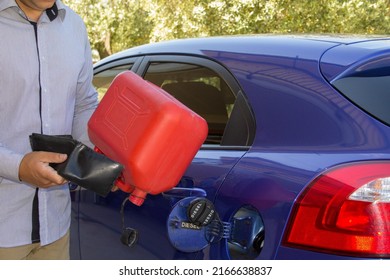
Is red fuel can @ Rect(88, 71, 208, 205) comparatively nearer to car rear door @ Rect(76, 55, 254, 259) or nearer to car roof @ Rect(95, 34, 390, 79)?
car rear door @ Rect(76, 55, 254, 259)

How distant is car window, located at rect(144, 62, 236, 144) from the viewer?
8.87ft

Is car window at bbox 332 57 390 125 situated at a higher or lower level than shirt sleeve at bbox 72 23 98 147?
higher

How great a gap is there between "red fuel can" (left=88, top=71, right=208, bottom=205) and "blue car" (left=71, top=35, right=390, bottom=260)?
11.4 inches

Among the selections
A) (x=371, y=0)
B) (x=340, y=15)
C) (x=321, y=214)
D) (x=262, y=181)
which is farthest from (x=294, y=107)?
(x=371, y=0)

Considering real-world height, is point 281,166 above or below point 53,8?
below

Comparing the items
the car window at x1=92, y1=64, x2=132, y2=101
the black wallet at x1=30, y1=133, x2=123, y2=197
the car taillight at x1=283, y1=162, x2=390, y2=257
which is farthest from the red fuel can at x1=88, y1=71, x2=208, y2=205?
the car window at x1=92, y1=64, x2=132, y2=101

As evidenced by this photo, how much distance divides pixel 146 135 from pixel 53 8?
0.74m

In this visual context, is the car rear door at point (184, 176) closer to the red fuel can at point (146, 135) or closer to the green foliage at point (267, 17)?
the red fuel can at point (146, 135)

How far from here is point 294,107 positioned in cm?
224

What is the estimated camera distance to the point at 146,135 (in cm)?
184

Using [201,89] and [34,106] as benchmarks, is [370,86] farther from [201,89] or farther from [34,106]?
[34,106]

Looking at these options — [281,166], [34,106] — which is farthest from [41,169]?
[281,166]

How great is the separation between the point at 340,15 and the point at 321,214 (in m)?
8.19

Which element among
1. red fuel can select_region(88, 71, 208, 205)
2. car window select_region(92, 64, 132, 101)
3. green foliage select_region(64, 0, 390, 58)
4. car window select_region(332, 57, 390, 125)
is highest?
car window select_region(332, 57, 390, 125)
